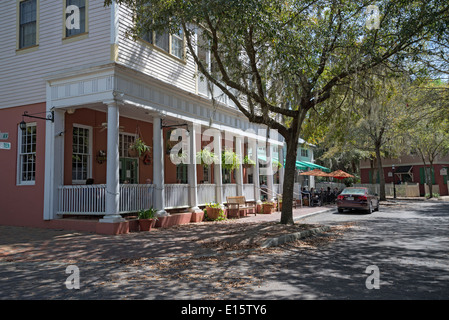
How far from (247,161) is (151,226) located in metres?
8.06

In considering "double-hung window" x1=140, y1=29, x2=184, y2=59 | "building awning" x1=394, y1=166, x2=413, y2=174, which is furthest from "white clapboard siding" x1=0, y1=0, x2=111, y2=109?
"building awning" x1=394, y1=166, x2=413, y2=174

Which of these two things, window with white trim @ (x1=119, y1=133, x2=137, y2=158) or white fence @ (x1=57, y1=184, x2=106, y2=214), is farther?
window with white trim @ (x1=119, y1=133, x2=137, y2=158)

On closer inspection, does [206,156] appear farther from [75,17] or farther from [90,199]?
[75,17]

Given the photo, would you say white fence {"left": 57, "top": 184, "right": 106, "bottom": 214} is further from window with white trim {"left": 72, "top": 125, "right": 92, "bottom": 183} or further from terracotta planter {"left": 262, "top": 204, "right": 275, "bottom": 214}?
terracotta planter {"left": 262, "top": 204, "right": 275, "bottom": 214}

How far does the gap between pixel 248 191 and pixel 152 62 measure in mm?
8909

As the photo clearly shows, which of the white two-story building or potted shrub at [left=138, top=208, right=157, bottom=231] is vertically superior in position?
the white two-story building

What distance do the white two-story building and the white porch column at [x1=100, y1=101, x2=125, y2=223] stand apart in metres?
0.03

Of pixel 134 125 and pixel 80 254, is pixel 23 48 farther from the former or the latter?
pixel 80 254

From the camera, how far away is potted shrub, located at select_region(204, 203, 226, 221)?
1518 centimetres

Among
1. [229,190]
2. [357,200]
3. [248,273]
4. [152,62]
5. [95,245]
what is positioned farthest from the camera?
[357,200]

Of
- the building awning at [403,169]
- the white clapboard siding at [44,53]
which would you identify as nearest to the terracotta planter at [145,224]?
the white clapboard siding at [44,53]

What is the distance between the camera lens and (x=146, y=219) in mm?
11602

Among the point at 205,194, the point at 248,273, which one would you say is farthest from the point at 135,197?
the point at 248,273

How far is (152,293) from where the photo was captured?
17.2 feet
